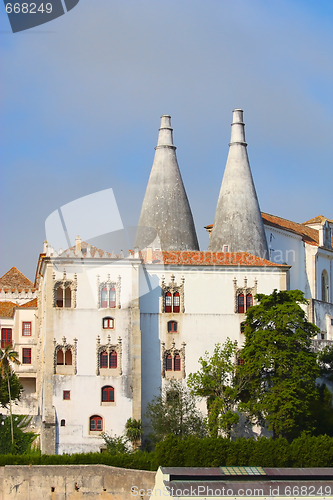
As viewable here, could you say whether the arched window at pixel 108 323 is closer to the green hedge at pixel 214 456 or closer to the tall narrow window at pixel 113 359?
the tall narrow window at pixel 113 359

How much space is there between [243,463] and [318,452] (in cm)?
416

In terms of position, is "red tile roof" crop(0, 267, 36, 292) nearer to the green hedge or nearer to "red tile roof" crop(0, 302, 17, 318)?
"red tile roof" crop(0, 302, 17, 318)

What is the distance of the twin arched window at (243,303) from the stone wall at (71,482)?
1368 cm

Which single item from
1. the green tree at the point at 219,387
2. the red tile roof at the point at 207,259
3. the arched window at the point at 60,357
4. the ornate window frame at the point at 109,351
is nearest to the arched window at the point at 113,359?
the ornate window frame at the point at 109,351

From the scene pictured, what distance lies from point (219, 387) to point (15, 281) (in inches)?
1183

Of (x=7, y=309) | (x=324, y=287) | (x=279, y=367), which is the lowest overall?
(x=279, y=367)

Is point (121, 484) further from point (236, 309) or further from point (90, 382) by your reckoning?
point (236, 309)

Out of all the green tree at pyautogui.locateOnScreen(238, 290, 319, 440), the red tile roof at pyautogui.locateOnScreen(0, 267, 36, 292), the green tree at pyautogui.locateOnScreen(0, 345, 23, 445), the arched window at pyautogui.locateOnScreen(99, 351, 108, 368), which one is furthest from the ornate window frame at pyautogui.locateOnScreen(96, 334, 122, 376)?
the red tile roof at pyautogui.locateOnScreen(0, 267, 36, 292)

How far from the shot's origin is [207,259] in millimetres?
65000

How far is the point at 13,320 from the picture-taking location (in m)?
77.8

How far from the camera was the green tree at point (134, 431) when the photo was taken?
5966cm

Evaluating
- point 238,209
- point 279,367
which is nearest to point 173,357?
point 279,367

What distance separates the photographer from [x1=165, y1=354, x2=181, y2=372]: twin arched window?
62.8m

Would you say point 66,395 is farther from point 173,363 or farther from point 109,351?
point 173,363
